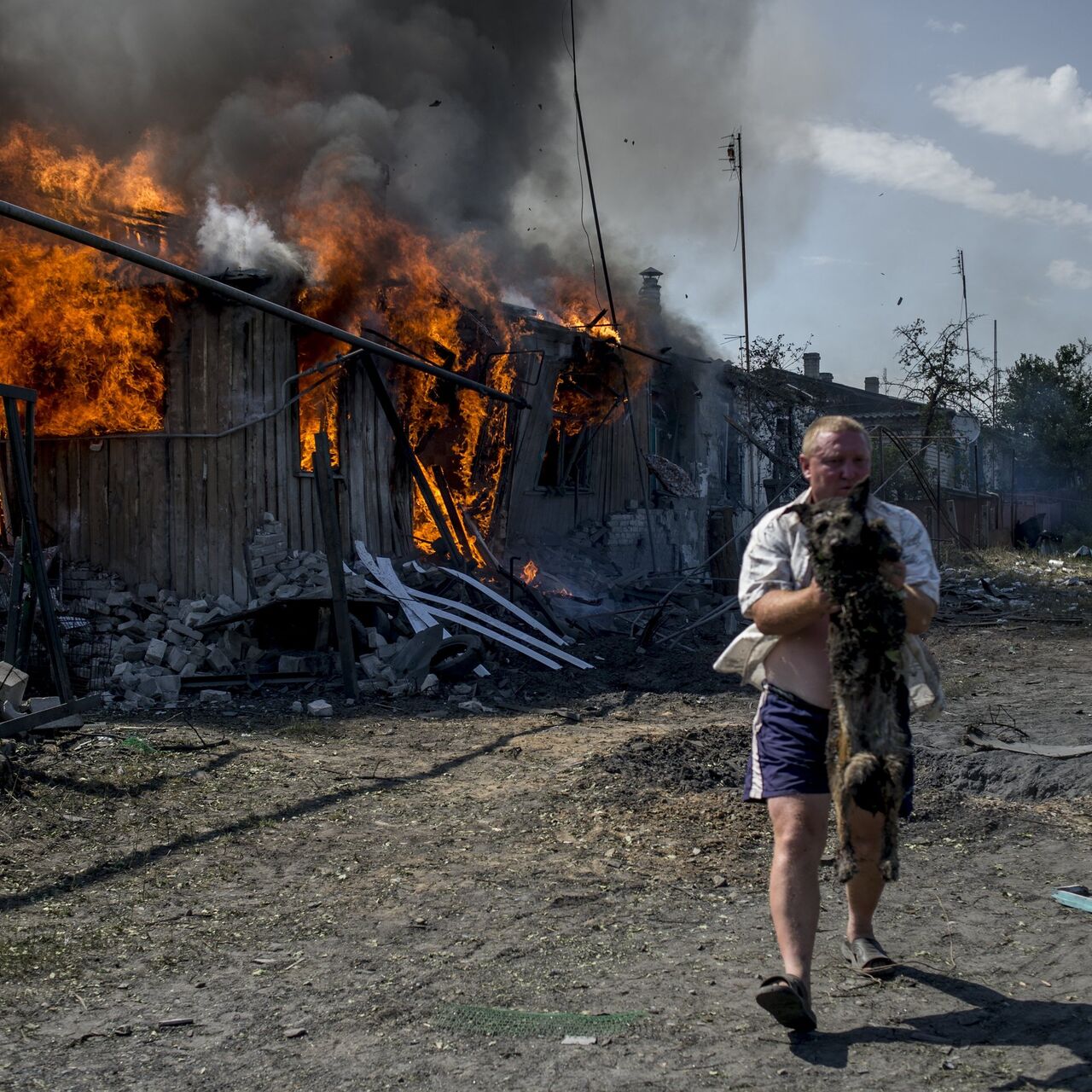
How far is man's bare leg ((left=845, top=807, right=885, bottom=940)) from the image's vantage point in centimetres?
327

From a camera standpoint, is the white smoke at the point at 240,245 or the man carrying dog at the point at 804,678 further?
the white smoke at the point at 240,245

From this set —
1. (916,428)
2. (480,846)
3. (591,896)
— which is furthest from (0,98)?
(916,428)

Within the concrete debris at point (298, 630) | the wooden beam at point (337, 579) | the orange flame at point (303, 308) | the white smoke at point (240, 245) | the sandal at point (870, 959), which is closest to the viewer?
the sandal at point (870, 959)

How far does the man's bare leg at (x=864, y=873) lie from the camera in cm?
327

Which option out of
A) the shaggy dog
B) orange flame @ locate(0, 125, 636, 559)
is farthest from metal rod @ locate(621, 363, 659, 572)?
the shaggy dog

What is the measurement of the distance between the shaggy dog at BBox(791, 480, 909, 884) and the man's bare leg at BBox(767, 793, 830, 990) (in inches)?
4.3

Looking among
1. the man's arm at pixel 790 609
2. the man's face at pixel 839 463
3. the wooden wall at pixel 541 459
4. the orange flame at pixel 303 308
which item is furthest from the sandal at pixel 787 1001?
the wooden wall at pixel 541 459

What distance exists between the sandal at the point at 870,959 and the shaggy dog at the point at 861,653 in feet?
1.97

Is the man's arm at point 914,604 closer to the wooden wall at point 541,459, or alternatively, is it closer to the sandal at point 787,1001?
the sandal at point 787,1001

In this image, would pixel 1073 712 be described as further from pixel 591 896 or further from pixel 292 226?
pixel 292 226

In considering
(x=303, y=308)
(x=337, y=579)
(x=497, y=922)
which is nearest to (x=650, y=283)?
(x=303, y=308)

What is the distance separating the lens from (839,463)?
326 centimetres

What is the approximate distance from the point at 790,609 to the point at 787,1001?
1099 millimetres

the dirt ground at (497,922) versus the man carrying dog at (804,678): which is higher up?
the man carrying dog at (804,678)
